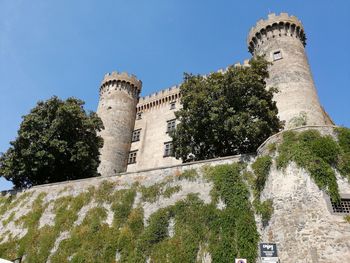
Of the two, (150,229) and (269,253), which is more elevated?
(150,229)

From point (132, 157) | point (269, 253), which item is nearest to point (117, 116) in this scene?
point (132, 157)

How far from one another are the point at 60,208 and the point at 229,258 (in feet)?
39.9

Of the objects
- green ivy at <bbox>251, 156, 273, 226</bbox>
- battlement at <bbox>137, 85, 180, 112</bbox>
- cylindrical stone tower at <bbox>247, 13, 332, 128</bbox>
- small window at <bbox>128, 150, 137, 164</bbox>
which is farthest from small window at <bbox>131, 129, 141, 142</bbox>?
green ivy at <bbox>251, 156, 273, 226</bbox>

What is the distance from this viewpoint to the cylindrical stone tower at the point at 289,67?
3053cm

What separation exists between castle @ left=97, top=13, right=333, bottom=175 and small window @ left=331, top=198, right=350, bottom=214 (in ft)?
46.5

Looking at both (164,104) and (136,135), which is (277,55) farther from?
(136,135)

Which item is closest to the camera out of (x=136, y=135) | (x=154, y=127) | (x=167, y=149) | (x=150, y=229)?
(x=150, y=229)

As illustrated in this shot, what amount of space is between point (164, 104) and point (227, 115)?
20293 mm

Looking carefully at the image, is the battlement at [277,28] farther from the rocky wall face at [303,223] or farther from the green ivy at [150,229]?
the rocky wall face at [303,223]

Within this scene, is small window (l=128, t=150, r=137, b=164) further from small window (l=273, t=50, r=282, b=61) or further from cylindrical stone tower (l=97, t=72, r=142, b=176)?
small window (l=273, t=50, r=282, b=61)

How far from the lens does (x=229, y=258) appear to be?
54.5 feet

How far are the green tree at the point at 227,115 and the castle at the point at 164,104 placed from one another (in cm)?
615

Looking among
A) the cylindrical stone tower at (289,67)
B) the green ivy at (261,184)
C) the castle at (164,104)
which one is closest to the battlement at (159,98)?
the castle at (164,104)

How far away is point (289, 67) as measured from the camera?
33375 mm
